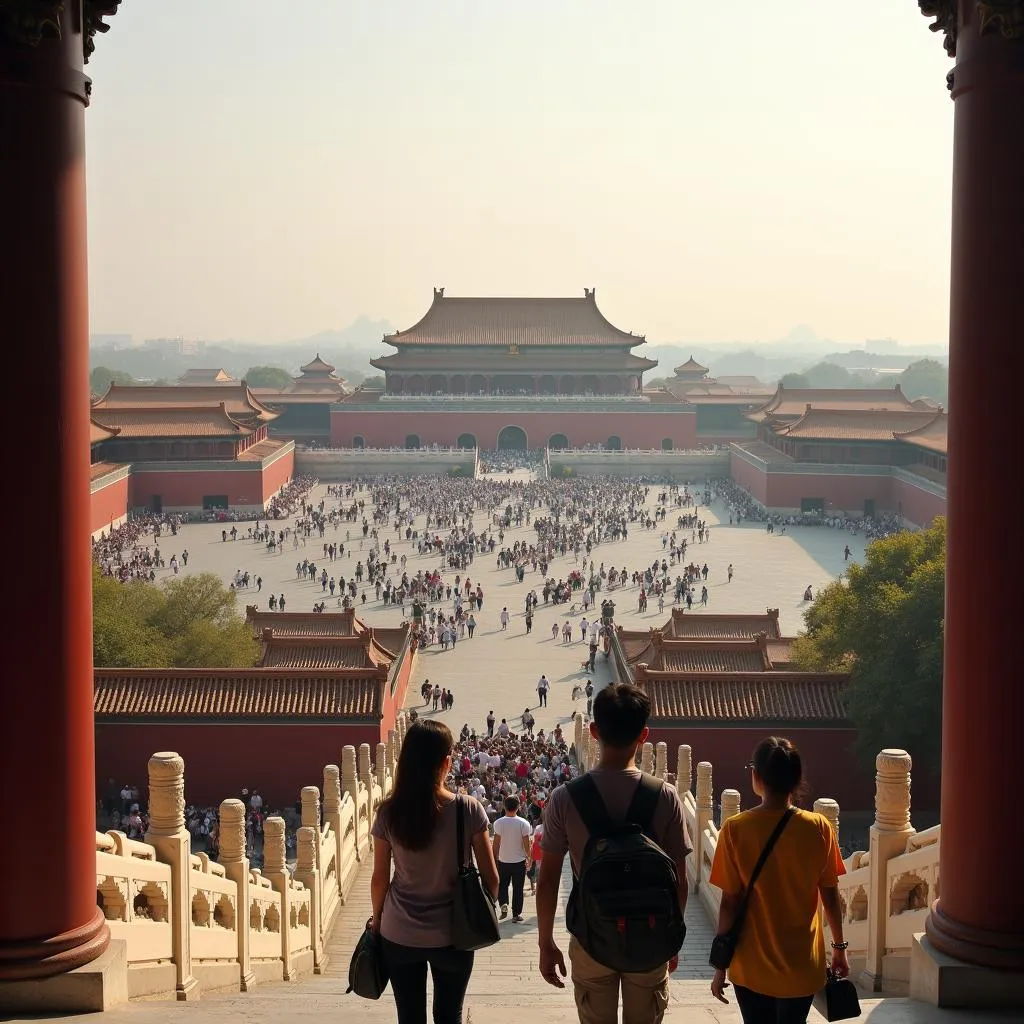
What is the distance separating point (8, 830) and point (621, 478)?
5242 centimetres

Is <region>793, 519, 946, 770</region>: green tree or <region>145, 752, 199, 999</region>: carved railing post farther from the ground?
<region>145, 752, 199, 999</region>: carved railing post

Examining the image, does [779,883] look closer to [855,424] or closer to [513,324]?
[855,424]

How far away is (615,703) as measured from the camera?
4270 millimetres

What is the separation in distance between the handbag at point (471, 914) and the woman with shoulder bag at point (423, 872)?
1.2 inches

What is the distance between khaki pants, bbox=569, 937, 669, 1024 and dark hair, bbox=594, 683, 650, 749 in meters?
0.59

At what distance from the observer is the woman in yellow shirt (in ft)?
14.3

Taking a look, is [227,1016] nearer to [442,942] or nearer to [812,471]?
[442,942]

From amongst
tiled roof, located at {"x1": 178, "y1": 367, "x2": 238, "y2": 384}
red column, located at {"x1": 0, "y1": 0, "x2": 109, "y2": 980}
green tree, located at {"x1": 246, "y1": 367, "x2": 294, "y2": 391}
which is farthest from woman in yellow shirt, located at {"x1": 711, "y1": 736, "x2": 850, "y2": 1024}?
tiled roof, located at {"x1": 178, "y1": 367, "x2": 238, "y2": 384}

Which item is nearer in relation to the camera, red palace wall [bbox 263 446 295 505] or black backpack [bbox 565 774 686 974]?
black backpack [bbox 565 774 686 974]

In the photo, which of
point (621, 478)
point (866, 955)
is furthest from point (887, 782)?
point (621, 478)

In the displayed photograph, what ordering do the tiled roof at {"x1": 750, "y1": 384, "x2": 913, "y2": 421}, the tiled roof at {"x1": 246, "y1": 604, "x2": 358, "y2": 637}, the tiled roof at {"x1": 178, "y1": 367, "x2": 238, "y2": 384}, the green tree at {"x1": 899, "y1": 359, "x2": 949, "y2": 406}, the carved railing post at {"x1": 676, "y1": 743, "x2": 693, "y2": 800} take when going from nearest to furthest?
the carved railing post at {"x1": 676, "y1": 743, "x2": 693, "y2": 800} → the tiled roof at {"x1": 246, "y1": 604, "x2": 358, "y2": 637} → the tiled roof at {"x1": 750, "y1": 384, "x2": 913, "y2": 421} → the tiled roof at {"x1": 178, "y1": 367, "x2": 238, "y2": 384} → the green tree at {"x1": 899, "y1": 359, "x2": 949, "y2": 406}

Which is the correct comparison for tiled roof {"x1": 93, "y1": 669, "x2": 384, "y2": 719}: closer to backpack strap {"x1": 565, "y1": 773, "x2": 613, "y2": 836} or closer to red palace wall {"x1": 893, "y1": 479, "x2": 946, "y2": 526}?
backpack strap {"x1": 565, "y1": 773, "x2": 613, "y2": 836}

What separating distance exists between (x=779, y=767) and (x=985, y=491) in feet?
4.95

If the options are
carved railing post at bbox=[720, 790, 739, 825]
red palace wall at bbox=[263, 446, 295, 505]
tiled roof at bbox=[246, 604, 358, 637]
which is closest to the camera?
carved railing post at bbox=[720, 790, 739, 825]
